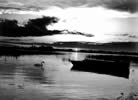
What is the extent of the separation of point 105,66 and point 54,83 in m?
1.02

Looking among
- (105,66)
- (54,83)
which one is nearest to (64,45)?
(54,83)

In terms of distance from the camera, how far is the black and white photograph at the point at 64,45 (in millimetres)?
4301

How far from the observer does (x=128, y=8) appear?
465cm

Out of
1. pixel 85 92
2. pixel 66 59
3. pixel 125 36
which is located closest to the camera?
pixel 85 92

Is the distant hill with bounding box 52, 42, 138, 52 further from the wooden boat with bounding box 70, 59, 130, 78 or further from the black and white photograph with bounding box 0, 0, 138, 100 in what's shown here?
the wooden boat with bounding box 70, 59, 130, 78

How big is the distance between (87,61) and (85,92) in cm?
95

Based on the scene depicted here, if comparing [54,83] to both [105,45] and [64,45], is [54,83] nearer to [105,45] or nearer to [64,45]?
[64,45]

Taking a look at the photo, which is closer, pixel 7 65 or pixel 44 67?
pixel 7 65

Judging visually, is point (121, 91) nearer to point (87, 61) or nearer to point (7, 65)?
point (87, 61)

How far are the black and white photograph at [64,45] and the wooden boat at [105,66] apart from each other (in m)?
0.02

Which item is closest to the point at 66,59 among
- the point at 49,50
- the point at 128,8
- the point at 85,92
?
the point at 49,50

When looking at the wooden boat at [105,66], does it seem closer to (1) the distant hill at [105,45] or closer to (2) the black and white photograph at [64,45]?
(2) the black and white photograph at [64,45]

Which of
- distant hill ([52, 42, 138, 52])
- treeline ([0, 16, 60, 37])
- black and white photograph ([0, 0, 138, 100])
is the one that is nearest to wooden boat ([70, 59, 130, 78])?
black and white photograph ([0, 0, 138, 100])

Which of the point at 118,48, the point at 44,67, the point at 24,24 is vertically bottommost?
the point at 44,67
